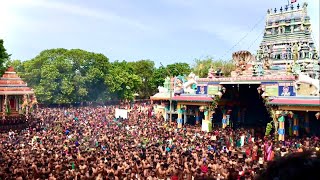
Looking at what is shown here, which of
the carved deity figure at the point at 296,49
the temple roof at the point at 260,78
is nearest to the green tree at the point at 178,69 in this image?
the carved deity figure at the point at 296,49

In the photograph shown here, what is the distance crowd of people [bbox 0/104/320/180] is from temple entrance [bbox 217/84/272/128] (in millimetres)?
4798

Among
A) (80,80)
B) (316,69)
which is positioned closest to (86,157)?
(316,69)

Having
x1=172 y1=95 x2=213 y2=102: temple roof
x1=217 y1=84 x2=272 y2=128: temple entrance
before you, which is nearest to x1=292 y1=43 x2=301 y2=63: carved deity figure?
x1=217 y1=84 x2=272 y2=128: temple entrance

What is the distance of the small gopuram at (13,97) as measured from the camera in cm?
3506

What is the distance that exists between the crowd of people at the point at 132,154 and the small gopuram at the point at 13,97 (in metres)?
4.79

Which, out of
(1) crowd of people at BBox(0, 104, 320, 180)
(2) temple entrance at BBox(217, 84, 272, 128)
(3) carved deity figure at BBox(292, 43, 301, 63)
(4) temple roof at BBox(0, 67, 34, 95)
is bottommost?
(1) crowd of people at BBox(0, 104, 320, 180)

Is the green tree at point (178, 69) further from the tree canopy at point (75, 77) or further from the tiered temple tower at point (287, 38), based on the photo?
the tiered temple tower at point (287, 38)

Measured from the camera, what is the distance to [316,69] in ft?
110

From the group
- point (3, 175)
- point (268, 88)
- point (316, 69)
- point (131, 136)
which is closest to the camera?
point (3, 175)

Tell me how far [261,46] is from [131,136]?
82.4ft

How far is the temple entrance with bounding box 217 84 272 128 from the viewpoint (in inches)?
1382

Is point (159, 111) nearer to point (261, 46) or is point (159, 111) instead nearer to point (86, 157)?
point (261, 46)

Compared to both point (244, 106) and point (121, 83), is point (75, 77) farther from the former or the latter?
point (244, 106)

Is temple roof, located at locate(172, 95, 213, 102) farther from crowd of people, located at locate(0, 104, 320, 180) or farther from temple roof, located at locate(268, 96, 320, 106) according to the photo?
temple roof, located at locate(268, 96, 320, 106)
